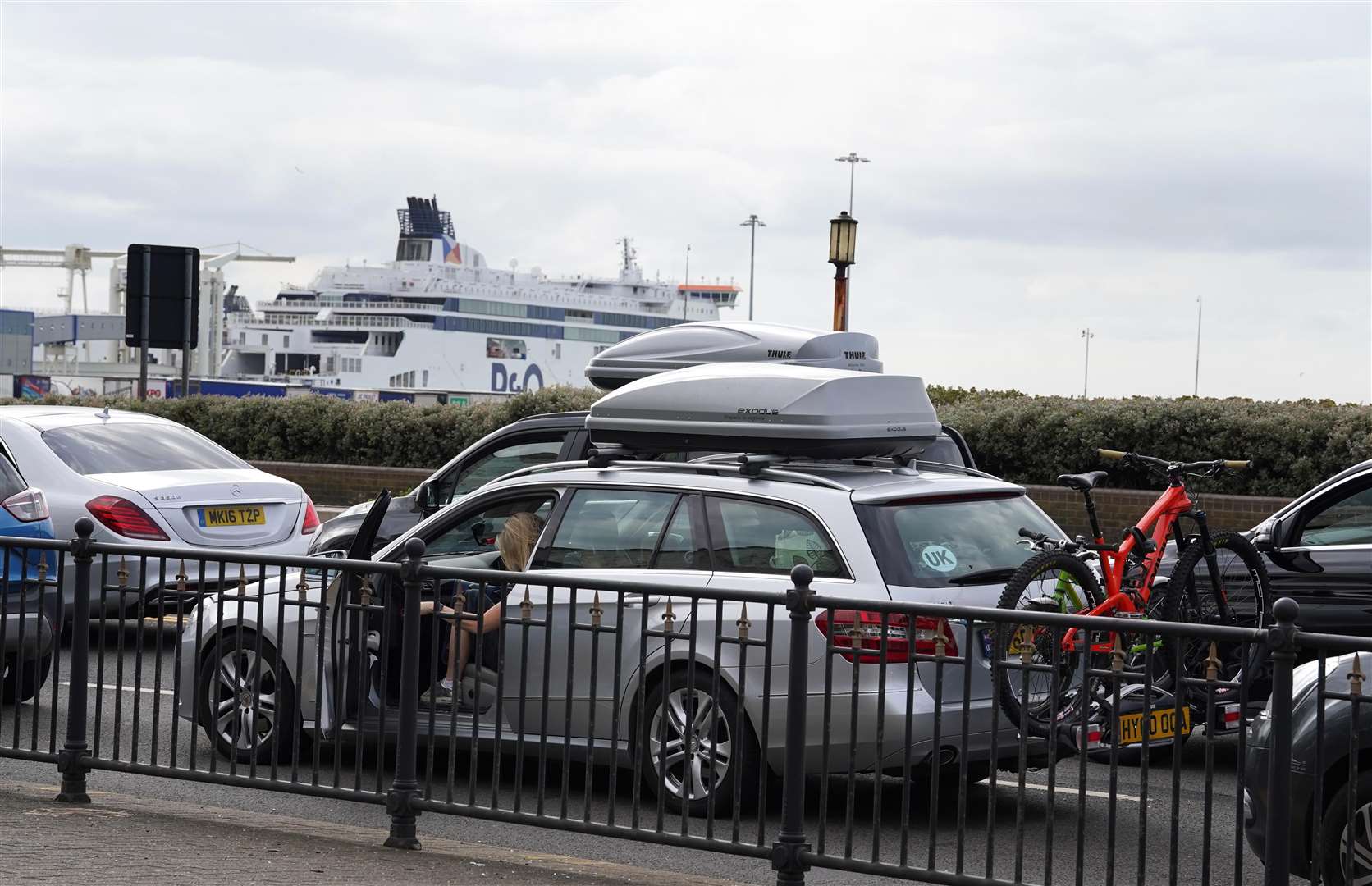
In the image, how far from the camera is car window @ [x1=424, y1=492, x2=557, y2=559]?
25.6 feet

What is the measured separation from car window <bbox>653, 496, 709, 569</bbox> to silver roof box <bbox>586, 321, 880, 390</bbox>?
4391mm

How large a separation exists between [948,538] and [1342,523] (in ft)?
10.4

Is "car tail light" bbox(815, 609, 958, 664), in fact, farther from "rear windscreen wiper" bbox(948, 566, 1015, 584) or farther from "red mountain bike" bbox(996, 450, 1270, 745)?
"rear windscreen wiper" bbox(948, 566, 1015, 584)

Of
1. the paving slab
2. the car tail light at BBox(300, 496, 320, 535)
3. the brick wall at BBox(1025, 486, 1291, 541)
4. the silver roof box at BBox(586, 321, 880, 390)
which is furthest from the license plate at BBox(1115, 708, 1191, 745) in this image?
the brick wall at BBox(1025, 486, 1291, 541)

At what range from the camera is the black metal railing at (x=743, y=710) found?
196 inches

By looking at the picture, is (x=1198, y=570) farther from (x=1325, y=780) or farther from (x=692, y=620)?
(x=692, y=620)

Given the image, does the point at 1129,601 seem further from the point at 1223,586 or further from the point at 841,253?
the point at 841,253

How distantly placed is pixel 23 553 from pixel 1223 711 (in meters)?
4.91

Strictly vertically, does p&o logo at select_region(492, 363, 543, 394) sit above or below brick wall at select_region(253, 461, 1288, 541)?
above

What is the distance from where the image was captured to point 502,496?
777 centimetres

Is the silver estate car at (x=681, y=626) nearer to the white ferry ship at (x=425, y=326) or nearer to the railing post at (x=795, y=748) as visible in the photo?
the railing post at (x=795, y=748)

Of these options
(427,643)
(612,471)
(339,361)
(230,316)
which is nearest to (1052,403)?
(612,471)

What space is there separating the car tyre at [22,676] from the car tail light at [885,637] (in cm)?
355

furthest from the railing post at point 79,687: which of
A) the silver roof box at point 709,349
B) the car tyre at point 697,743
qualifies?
the silver roof box at point 709,349
